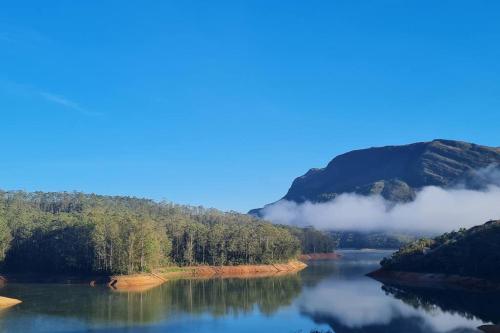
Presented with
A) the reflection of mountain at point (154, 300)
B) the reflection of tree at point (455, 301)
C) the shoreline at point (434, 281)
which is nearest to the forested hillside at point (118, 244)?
the reflection of mountain at point (154, 300)

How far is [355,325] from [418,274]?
2547 inches

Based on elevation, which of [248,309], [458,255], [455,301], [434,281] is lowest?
[455,301]

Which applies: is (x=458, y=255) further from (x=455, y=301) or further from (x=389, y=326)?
(x=389, y=326)

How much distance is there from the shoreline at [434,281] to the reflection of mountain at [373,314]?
18.2 meters

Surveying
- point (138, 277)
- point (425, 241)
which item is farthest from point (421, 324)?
point (425, 241)

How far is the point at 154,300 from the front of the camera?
85.8 metres

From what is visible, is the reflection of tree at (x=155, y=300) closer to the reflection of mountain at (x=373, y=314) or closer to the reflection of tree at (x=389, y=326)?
the reflection of mountain at (x=373, y=314)

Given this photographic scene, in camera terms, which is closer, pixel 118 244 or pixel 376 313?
pixel 376 313

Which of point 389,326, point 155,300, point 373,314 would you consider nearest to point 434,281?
point 373,314

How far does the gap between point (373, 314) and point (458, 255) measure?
5230 cm

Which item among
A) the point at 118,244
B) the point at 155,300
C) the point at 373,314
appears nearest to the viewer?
the point at 373,314

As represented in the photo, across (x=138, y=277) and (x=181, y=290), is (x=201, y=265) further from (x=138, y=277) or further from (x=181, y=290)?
(x=181, y=290)

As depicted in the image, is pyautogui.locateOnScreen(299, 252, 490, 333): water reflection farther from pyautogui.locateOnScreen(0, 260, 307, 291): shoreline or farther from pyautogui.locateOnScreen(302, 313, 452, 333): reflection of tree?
pyautogui.locateOnScreen(0, 260, 307, 291): shoreline

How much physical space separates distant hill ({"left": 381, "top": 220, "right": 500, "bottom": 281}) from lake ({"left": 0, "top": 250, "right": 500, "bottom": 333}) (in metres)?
10.9
